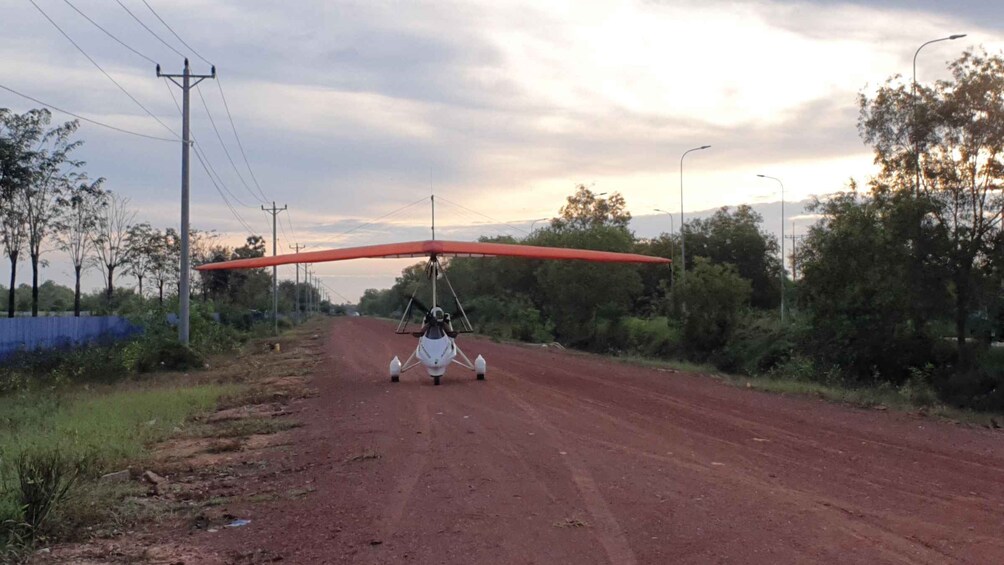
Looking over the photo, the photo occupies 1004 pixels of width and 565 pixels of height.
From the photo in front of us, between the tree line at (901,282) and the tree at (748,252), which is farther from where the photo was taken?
the tree at (748,252)

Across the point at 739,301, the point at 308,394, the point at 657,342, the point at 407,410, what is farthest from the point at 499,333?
the point at 407,410

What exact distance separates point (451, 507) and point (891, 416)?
392 inches

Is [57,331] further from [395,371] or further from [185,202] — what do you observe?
[395,371]

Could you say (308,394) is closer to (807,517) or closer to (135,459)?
(135,459)

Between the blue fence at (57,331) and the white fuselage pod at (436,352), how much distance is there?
55.5ft

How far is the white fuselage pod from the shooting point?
63.0ft

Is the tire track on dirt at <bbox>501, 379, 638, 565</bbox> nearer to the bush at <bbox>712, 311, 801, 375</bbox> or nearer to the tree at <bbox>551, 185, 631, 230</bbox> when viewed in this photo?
the bush at <bbox>712, 311, 801, 375</bbox>

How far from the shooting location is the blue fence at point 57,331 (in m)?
28.7

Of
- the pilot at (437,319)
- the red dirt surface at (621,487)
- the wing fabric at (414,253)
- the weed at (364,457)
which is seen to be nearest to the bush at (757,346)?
the wing fabric at (414,253)

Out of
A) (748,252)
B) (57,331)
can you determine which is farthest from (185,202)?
(748,252)

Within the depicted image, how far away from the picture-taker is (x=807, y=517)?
757cm

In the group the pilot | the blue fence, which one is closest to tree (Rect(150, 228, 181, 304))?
the blue fence

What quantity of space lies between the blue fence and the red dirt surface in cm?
1767

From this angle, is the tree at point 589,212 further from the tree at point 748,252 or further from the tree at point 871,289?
the tree at point 871,289
